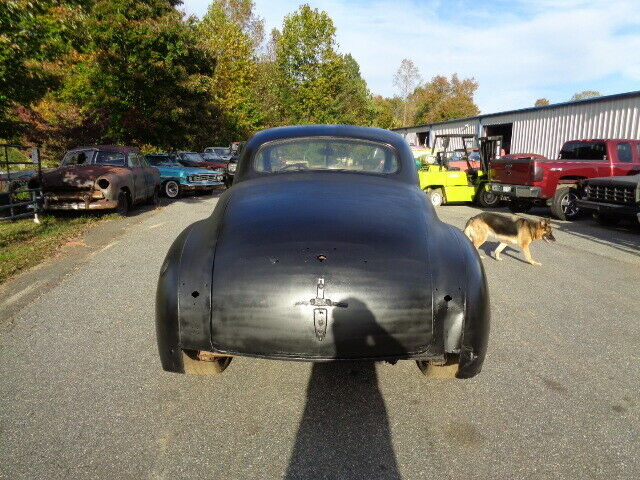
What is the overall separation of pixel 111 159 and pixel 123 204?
1.57 m

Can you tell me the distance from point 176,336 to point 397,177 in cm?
225

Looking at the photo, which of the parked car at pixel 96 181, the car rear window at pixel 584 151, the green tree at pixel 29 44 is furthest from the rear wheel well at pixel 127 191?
the car rear window at pixel 584 151

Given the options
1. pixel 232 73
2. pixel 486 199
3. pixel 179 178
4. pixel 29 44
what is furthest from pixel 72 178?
pixel 232 73

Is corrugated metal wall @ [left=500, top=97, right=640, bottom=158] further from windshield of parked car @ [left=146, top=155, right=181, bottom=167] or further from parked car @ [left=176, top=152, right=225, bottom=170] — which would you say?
windshield of parked car @ [left=146, top=155, right=181, bottom=167]

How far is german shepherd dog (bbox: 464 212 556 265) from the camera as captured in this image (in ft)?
23.8

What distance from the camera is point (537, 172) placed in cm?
1184

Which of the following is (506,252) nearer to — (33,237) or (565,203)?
(565,203)

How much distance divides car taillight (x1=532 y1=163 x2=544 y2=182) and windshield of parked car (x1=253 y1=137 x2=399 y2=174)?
30.1 feet

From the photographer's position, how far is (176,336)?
2.66m

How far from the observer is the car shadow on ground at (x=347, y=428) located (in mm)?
2410

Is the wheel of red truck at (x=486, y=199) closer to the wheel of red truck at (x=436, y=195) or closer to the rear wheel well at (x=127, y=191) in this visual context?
the wheel of red truck at (x=436, y=195)

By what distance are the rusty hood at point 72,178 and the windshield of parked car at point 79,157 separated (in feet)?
2.86

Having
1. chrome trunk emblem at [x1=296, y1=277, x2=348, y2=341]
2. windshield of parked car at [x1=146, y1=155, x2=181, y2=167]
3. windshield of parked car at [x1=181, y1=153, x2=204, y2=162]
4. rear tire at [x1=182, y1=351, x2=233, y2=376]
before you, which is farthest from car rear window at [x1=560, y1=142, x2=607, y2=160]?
windshield of parked car at [x1=181, y1=153, x2=204, y2=162]

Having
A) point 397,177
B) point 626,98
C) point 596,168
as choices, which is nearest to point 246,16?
point 626,98
